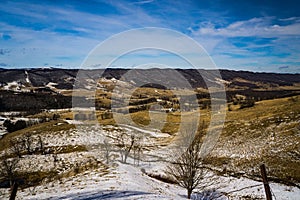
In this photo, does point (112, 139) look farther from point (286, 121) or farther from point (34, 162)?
point (286, 121)

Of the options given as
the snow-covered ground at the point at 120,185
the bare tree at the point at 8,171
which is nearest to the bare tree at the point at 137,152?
the snow-covered ground at the point at 120,185

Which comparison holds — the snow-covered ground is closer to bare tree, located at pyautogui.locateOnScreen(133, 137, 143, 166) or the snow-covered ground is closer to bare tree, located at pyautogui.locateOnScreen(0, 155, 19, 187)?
bare tree, located at pyautogui.locateOnScreen(133, 137, 143, 166)

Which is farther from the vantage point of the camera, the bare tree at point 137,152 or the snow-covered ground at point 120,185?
the bare tree at point 137,152

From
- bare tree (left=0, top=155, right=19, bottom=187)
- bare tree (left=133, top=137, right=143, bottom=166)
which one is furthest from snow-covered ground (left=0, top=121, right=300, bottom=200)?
bare tree (left=0, top=155, right=19, bottom=187)

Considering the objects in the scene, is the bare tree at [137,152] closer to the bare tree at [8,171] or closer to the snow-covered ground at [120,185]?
the snow-covered ground at [120,185]

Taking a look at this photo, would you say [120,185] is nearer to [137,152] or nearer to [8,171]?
[8,171]

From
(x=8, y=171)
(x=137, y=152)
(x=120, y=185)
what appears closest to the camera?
(x=120, y=185)

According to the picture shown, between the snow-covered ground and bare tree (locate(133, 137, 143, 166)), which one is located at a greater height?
the snow-covered ground

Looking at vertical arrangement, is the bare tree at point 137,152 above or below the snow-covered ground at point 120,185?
below

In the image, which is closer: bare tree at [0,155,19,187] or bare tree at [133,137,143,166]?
bare tree at [0,155,19,187]

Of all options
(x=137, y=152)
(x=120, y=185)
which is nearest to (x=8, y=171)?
(x=120, y=185)

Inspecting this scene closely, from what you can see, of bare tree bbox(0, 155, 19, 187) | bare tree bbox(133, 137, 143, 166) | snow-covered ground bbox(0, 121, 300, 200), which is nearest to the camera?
snow-covered ground bbox(0, 121, 300, 200)

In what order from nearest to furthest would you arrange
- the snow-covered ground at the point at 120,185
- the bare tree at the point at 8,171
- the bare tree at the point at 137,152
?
the snow-covered ground at the point at 120,185 → the bare tree at the point at 8,171 → the bare tree at the point at 137,152

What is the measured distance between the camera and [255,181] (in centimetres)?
3316
